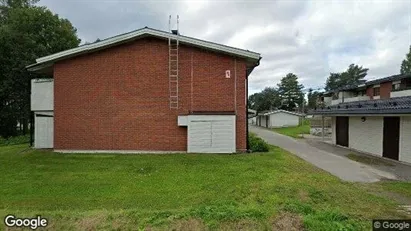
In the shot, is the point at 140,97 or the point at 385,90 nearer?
the point at 140,97

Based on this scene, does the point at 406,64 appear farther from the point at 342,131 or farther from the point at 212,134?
the point at 212,134

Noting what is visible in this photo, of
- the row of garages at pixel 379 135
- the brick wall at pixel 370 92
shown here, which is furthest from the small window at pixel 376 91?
the row of garages at pixel 379 135

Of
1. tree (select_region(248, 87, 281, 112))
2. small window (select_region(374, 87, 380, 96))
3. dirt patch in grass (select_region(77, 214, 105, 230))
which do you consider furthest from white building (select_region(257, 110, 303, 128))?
dirt patch in grass (select_region(77, 214, 105, 230))

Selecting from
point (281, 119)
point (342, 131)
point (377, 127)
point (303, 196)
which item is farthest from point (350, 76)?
point (303, 196)

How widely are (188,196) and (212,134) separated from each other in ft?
23.2

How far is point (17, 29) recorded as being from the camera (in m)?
29.2

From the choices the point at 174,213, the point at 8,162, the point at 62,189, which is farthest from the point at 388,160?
the point at 8,162

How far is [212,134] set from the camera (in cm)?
1382

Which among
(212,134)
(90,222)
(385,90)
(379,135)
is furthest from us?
(385,90)

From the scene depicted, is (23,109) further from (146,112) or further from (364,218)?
(364,218)

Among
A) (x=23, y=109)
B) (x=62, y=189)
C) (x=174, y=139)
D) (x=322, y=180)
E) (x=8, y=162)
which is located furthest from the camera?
(x=23, y=109)

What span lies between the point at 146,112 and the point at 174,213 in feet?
30.4

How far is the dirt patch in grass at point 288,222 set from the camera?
4.97m

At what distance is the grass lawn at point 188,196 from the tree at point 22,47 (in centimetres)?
2065
